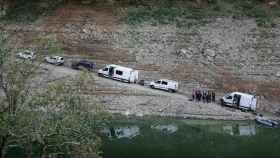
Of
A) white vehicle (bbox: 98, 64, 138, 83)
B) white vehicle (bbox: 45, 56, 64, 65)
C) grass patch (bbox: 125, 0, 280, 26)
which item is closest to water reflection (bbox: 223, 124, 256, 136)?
white vehicle (bbox: 98, 64, 138, 83)

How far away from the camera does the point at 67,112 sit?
70.1 ft

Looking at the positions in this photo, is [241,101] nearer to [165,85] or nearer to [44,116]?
[165,85]

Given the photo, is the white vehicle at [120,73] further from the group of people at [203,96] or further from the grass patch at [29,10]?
the grass patch at [29,10]

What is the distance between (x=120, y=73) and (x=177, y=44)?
6.83 meters

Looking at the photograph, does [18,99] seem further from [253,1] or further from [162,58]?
[253,1]

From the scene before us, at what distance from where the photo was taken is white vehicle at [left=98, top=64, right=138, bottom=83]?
52.1 metres

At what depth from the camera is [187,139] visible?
4325 centimetres

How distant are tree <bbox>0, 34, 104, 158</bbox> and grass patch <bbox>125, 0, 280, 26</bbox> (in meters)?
36.9

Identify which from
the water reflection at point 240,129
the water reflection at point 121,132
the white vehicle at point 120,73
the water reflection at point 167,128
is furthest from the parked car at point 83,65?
the water reflection at point 240,129

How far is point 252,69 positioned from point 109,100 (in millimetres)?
13663

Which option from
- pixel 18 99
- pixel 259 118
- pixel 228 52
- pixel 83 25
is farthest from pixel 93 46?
pixel 18 99

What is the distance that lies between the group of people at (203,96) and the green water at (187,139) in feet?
10.5

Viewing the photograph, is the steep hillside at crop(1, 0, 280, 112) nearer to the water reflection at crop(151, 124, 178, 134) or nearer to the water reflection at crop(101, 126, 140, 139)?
the water reflection at crop(151, 124, 178, 134)

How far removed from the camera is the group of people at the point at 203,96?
50406mm
